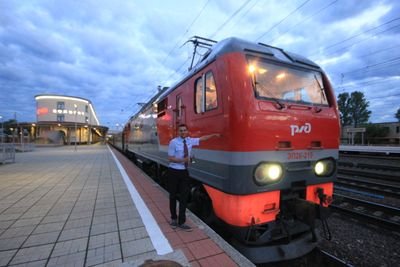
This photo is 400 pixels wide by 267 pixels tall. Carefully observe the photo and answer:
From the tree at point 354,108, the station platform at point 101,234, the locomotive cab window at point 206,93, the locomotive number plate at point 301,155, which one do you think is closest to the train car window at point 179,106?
the locomotive cab window at point 206,93

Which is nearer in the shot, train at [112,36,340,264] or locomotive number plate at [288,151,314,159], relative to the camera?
train at [112,36,340,264]

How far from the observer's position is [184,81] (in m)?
4.79

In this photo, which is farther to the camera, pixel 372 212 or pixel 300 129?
pixel 372 212

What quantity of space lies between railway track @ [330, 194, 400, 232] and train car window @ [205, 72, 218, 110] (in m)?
3.09

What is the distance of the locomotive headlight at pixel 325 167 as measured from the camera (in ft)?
12.1

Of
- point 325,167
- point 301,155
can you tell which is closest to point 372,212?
point 325,167

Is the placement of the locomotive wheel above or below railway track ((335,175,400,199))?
above

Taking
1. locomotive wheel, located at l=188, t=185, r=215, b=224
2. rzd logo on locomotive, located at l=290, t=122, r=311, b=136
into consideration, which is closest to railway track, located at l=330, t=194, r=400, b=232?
rzd logo on locomotive, located at l=290, t=122, r=311, b=136

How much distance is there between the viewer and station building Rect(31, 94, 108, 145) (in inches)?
2289

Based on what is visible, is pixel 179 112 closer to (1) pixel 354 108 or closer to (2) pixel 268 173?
(2) pixel 268 173

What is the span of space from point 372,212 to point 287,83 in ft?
13.7

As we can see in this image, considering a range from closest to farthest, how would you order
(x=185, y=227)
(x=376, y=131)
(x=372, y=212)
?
1. (x=185, y=227)
2. (x=372, y=212)
3. (x=376, y=131)

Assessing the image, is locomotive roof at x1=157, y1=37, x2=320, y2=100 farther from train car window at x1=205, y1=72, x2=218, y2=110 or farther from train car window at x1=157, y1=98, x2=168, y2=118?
train car window at x1=157, y1=98, x2=168, y2=118

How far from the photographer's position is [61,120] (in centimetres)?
6781
